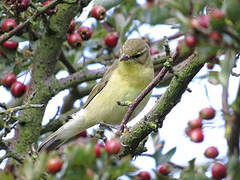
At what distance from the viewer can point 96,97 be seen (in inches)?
200

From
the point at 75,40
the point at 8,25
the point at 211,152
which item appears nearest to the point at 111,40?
the point at 75,40

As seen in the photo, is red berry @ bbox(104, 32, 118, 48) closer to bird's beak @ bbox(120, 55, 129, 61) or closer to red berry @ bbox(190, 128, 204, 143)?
bird's beak @ bbox(120, 55, 129, 61)

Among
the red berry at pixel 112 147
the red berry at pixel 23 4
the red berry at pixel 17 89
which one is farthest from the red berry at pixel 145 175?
the red berry at pixel 17 89

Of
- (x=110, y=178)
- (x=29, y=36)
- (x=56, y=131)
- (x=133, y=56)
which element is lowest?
(x=56, y=131)

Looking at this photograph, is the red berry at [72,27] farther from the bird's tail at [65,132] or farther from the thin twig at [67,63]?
the bird's tail at [65,132]

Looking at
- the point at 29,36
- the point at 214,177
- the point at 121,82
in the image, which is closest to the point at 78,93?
the point at 121,82

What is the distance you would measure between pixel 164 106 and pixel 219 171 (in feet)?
3.49

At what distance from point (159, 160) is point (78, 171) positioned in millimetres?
1176

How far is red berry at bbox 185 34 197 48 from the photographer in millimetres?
1479

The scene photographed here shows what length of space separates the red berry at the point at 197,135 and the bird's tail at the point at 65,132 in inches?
98.4

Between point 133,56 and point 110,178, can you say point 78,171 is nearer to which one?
point 110,178

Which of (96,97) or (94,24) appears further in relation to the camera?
(94,24)

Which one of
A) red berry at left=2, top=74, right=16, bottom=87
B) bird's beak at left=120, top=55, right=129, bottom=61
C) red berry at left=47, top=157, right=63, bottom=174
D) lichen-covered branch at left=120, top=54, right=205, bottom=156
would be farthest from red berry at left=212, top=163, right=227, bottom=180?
red berry at left=2, top=74, right=16, bottom=87

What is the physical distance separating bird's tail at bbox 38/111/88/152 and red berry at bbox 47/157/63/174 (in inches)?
117
